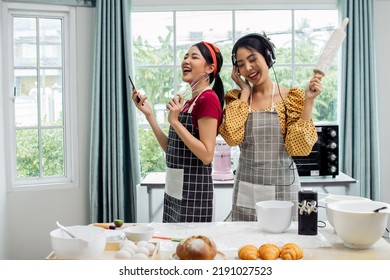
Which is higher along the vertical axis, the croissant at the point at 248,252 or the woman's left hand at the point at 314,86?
the woman's left hand at the point at 314,86

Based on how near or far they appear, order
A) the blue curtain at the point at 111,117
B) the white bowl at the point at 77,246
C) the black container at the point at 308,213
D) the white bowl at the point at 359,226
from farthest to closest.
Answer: the blue curtain at the point at 111,117 → the black container at the point at 308,213 → the white bowl at the point at 359,226 → the white bowl at the point at 77,246

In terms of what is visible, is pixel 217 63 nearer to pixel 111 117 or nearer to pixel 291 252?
pixel 291 252

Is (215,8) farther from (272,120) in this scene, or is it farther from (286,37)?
(272,120)

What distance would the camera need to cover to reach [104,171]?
3.06 meters

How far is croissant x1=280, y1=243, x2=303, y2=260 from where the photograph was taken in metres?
1.15

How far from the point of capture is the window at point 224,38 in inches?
126

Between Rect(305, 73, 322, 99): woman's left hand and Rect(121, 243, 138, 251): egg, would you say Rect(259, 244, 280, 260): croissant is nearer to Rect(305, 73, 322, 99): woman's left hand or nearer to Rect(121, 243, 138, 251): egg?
Rect(121, 243, 138, 251): egg

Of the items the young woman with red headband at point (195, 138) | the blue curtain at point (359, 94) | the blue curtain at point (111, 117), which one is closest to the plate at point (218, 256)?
the young woman with red headband at point (195, 138)

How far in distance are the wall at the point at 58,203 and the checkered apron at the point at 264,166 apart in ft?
5.48

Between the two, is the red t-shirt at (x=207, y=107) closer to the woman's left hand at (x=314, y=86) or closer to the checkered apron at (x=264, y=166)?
the checkered apron at (x=264, y=166)

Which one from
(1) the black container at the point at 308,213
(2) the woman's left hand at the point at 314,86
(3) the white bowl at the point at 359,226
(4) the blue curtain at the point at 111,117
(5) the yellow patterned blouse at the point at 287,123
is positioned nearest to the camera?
(3) the white bowl at the point at 359,226

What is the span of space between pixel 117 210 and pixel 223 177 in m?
0.73

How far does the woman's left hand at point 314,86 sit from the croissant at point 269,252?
1.71 ft

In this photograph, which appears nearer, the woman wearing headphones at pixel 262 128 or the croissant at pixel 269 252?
the croissant at pixel 269 252
